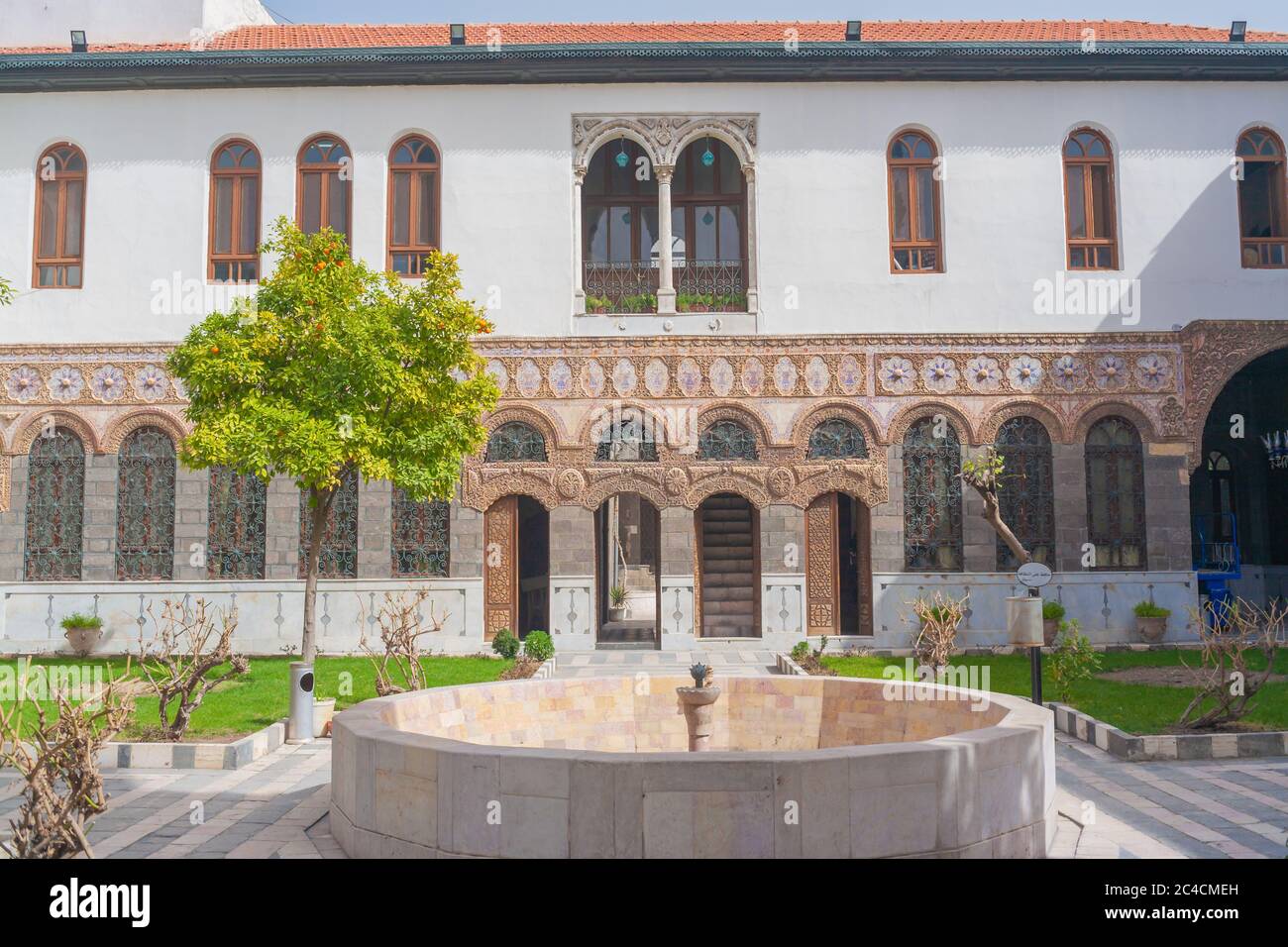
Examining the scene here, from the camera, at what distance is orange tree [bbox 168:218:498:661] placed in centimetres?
1266

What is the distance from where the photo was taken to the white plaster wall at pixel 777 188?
1838 cm

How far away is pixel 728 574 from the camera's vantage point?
19234mm

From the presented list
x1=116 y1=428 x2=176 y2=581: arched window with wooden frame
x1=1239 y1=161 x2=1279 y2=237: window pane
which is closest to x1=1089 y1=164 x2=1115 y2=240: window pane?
x1=1239 y1=161 x2=1279 y2=237: window pane

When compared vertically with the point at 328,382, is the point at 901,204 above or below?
above

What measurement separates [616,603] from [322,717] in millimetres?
17736

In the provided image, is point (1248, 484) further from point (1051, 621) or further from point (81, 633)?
point (81, 633)

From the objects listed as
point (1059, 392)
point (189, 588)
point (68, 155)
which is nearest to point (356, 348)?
point (189, 588)

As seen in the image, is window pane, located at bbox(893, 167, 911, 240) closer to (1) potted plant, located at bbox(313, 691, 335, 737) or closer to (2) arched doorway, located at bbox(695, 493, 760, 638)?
(2) arched doorway, located at bbox(695, 493, 760, 638)

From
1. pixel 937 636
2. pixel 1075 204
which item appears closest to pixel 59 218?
pixel 937 636

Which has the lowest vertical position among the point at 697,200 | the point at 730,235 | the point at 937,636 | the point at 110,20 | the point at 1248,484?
the point at 937,636

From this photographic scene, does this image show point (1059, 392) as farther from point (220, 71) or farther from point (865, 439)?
point (220, 71)

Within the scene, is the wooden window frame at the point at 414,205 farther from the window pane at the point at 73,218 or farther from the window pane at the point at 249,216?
the window pane at the point at 73,218

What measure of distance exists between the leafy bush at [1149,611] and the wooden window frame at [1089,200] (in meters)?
6.02

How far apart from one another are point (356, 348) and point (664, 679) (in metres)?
5.87
